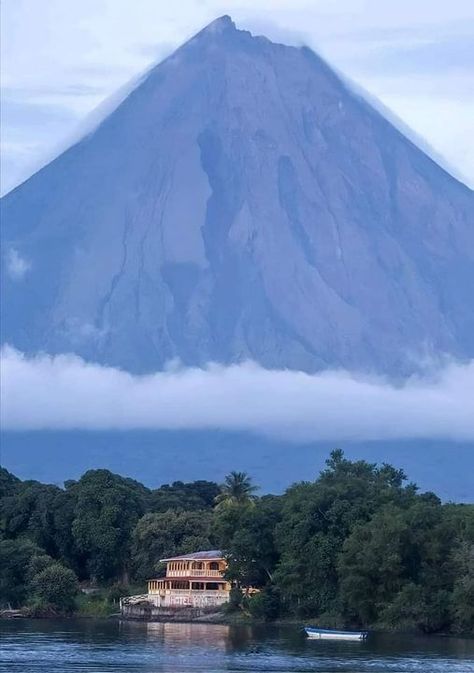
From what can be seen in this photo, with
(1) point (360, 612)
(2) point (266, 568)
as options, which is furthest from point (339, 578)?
(2) point (266, 568)

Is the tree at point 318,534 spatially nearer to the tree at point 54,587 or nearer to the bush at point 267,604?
the bush at point 267,604

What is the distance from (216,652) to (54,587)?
36543 mm

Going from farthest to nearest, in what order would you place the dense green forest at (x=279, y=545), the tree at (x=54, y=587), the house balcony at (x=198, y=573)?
the house balcony at (x=198, y=573), the tree at (x=54, y=587), the dense green forest at (x=279, y=545)

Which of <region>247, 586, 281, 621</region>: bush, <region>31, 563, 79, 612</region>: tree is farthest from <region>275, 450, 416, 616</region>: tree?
<region>31, 563, 79, 612</region>: tree

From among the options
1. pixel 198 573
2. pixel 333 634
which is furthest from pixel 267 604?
pixel 333 634

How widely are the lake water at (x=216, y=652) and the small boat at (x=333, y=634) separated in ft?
1.98

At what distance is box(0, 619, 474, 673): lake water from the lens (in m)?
73.6

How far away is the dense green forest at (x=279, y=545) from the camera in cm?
9319

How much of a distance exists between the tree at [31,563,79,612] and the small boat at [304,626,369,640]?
28.6 meters

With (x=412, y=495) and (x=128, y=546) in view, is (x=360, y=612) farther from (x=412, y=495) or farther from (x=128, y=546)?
(x=128, y=546)

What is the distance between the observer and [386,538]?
9369 cm

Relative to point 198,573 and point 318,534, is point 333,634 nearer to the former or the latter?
point 318,534

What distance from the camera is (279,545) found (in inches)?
4186

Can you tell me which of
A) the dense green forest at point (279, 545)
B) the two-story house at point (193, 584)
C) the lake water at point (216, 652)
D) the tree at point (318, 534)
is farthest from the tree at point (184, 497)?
the lake water at point (216, 652)
